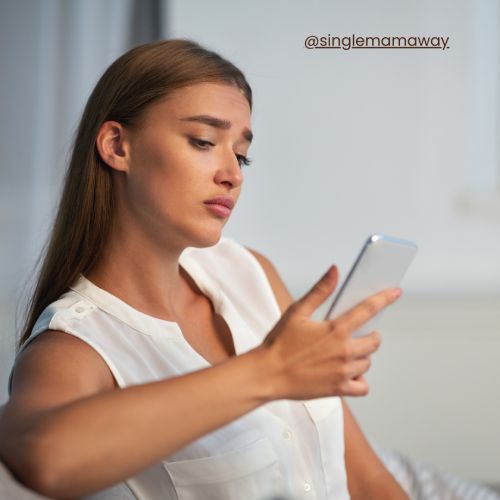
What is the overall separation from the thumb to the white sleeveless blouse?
1.01ft

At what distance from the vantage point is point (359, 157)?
2697 mm

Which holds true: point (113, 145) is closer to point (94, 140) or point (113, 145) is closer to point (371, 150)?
point (94, 140)

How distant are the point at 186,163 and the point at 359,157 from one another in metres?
1.51

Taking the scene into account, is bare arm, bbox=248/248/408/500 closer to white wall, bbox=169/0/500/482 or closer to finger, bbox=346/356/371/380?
finger, bbox=346/356/371/380

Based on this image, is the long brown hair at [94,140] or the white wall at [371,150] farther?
the white wall at [371,150]

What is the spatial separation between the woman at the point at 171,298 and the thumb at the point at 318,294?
0.03 meters

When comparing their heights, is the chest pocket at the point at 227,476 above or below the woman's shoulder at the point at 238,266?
below

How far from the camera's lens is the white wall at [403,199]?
8.75 feet

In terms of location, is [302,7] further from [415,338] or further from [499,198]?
[415,338]

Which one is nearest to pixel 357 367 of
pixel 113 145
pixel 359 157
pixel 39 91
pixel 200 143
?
pixel 200 143

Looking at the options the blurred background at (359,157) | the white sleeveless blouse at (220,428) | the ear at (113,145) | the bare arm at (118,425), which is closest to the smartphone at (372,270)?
the bare arm at (118,425)

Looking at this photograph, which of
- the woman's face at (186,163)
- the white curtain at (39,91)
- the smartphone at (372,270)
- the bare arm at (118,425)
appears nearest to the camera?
the bare arm at (118,425)

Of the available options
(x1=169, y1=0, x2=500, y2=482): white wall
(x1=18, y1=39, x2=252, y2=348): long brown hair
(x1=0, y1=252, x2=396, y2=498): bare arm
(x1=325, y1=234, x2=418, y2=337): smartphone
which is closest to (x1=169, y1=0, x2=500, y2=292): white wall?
(x1=169, y1=0, x2=500, y2=482): white wall

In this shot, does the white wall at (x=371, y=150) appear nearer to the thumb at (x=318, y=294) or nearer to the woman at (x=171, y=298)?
the woman at (x=171, y=298)
